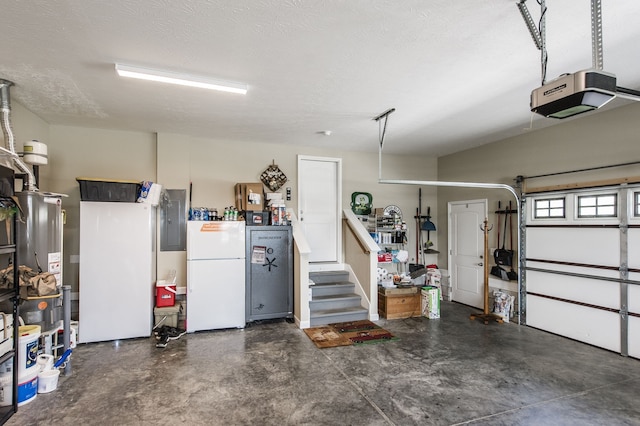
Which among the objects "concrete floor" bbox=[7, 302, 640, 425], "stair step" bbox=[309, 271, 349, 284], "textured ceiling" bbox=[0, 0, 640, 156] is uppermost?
"textured ceiling" bbox=[0, 0, 640, 156]

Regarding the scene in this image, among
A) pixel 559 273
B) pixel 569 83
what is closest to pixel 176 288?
pixel 569 83

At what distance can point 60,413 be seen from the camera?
108 inches

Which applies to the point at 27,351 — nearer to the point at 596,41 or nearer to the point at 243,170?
the point at 243,170

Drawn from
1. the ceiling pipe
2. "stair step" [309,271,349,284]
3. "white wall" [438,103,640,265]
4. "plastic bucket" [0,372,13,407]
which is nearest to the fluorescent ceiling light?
the ceiling pipe

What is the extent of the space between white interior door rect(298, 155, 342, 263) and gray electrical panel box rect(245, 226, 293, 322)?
101 centimetres

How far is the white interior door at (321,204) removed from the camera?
6152 millimetres

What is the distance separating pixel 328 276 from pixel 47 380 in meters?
3.91

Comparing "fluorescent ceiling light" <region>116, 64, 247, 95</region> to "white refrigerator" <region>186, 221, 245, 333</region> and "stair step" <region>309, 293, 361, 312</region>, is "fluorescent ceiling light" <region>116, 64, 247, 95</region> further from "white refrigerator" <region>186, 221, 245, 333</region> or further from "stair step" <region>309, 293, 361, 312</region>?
"stair step" <region>309, 293, 361, 312</region>

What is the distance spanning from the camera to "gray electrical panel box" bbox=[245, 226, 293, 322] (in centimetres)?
501

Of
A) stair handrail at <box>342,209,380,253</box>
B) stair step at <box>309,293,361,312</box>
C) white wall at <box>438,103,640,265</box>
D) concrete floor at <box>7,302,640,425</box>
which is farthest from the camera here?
stair handrail at <box>342,209,380,253</box>

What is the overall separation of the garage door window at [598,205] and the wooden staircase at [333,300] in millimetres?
3383

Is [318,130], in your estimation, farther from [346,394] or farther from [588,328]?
[588,328]

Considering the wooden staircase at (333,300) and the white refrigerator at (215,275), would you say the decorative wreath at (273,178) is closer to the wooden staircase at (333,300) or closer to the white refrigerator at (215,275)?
the white refrigerator at (215,275)

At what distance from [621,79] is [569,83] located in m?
2.32
